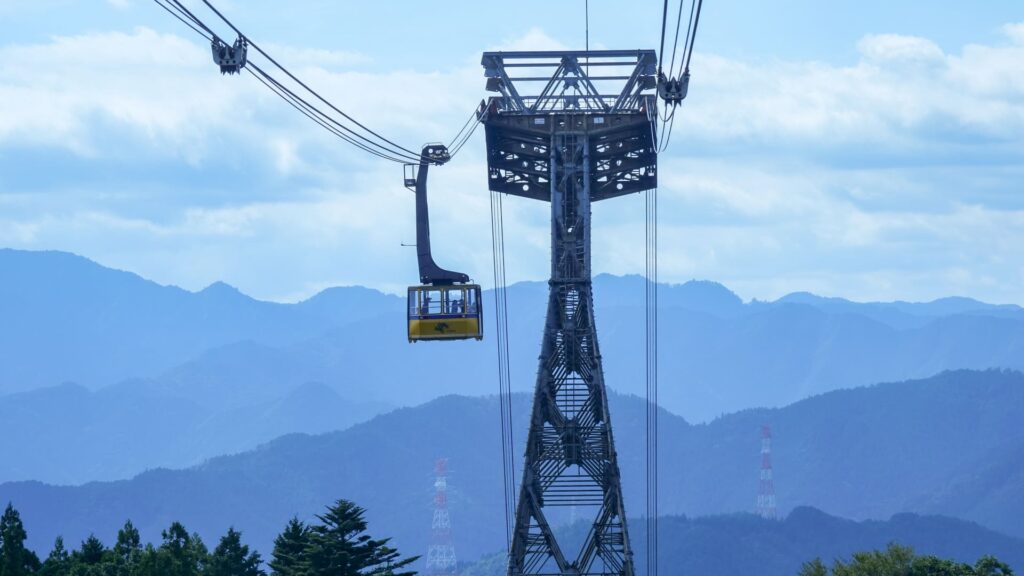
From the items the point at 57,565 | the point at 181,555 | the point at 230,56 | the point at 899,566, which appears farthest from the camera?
the point at 899,566

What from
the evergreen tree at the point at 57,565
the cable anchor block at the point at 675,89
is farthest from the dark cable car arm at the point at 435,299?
the evergreen tree at the point at 57,565

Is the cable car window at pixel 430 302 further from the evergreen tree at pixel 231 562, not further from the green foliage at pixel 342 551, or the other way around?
the evergreen tree at pixel 231 562

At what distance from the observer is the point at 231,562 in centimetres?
9194

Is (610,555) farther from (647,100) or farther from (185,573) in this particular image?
(185,573)

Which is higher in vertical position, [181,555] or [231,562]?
[181,555]

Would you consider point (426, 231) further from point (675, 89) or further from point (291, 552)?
point (291, 552)

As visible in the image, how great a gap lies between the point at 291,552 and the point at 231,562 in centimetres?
857

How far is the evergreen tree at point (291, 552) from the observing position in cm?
7581

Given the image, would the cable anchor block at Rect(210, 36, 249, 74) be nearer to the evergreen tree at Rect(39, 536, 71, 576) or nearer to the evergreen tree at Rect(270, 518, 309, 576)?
the evergreen tree at Rect(270, 518, 309, 576)

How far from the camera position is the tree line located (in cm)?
7300

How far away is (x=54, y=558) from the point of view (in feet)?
309

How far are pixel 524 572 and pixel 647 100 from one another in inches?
683

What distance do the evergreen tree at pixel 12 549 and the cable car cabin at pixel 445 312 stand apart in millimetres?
27412

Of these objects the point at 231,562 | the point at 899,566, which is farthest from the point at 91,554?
the point at 899,566
